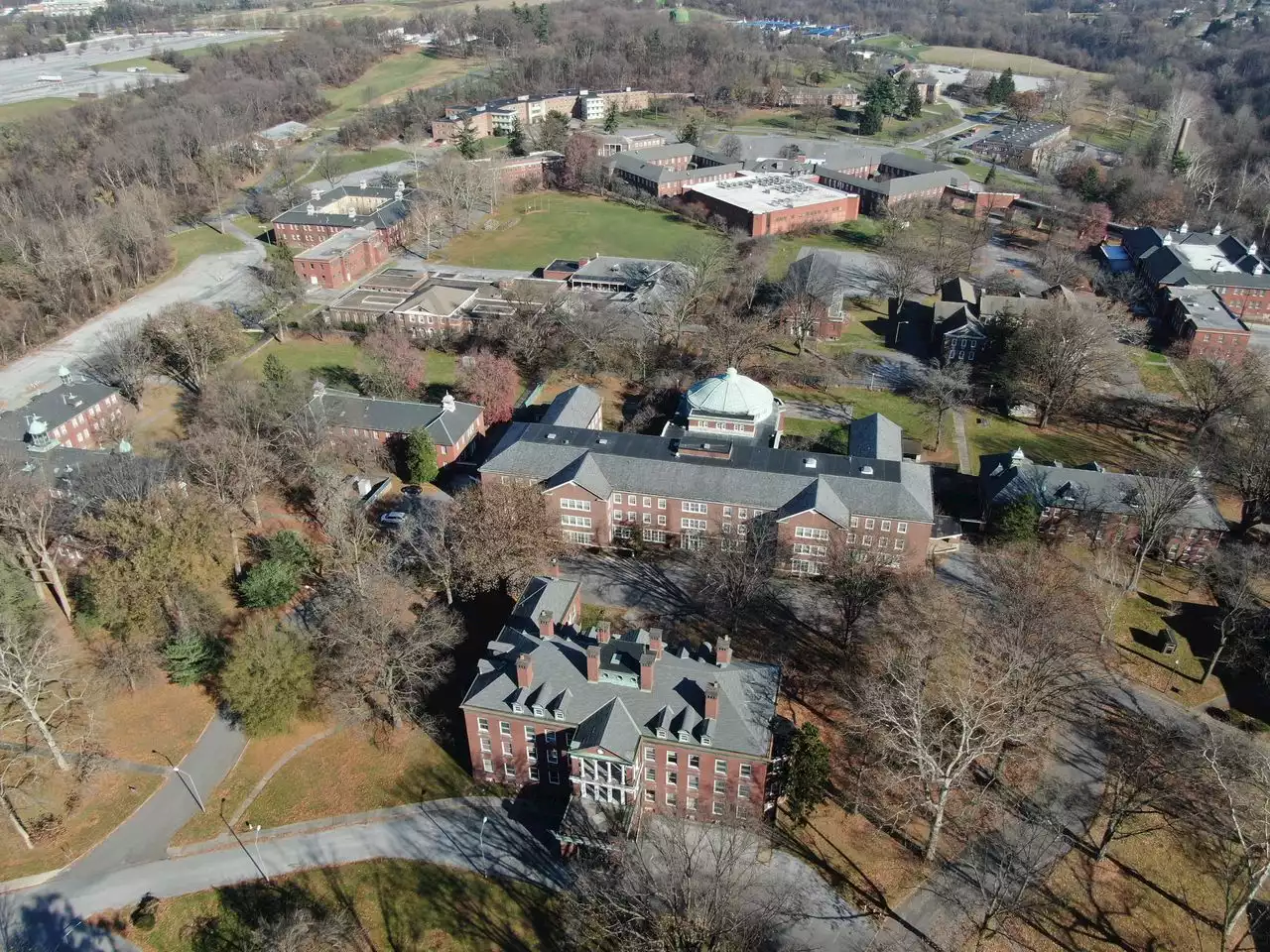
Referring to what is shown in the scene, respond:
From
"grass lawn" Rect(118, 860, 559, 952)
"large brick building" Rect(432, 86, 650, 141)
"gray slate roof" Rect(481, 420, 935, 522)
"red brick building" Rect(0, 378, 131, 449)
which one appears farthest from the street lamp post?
"large brick building" Rect(432, 86, 650, 141)

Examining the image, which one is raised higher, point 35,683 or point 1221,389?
point 35,683

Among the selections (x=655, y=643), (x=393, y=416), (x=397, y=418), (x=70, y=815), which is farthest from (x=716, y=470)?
(x=70, y=815)

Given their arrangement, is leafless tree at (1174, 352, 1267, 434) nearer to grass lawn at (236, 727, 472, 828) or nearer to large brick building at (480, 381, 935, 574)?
large brick building at (480, 381, 935, 574)

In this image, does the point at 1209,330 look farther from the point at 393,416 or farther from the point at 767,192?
the point at 393,416

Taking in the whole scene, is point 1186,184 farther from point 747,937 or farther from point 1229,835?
point 747,937

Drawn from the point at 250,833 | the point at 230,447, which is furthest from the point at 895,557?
the point at 230,447

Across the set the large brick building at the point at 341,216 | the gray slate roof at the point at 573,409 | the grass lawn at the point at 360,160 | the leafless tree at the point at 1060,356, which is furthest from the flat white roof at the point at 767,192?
the gray slate roof at the point at 573,409
